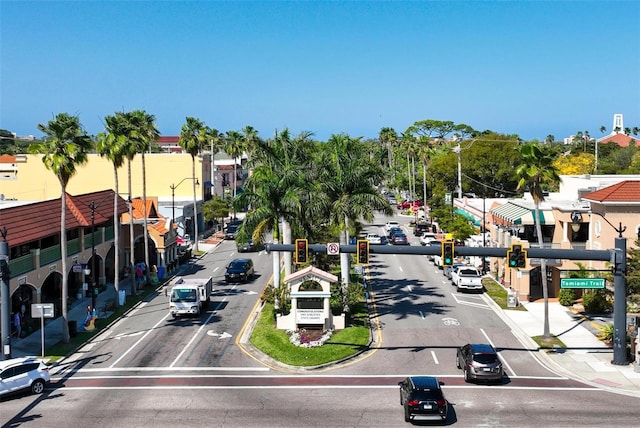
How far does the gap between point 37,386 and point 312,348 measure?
1444 cm

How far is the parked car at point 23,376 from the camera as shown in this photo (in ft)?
97.0

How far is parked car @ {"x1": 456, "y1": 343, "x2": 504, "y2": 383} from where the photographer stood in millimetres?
31094

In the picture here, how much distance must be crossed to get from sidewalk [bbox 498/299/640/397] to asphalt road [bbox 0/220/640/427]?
3.36 feet

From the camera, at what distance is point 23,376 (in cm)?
3000

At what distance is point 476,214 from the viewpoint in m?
78.9

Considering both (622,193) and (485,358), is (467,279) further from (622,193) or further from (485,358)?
(485,358)

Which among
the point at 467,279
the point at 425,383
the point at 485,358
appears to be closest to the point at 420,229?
the point at 467,279

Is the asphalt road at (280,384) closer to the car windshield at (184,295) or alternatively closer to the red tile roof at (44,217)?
the car windshield at (184,295)

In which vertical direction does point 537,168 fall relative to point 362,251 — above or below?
above

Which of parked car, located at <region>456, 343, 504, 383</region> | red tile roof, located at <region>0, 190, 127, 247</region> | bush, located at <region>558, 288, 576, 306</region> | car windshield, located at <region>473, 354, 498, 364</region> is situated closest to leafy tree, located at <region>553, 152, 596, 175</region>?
bush, located at <region>558, 288, 576, 306</region>

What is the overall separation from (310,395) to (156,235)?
3779cm

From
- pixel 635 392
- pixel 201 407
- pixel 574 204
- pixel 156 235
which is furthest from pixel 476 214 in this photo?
pixel 201 407

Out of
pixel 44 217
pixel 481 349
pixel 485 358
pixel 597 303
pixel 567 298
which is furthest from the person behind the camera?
pixel 567 298

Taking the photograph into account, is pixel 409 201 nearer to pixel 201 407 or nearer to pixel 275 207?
pixel 275 207
